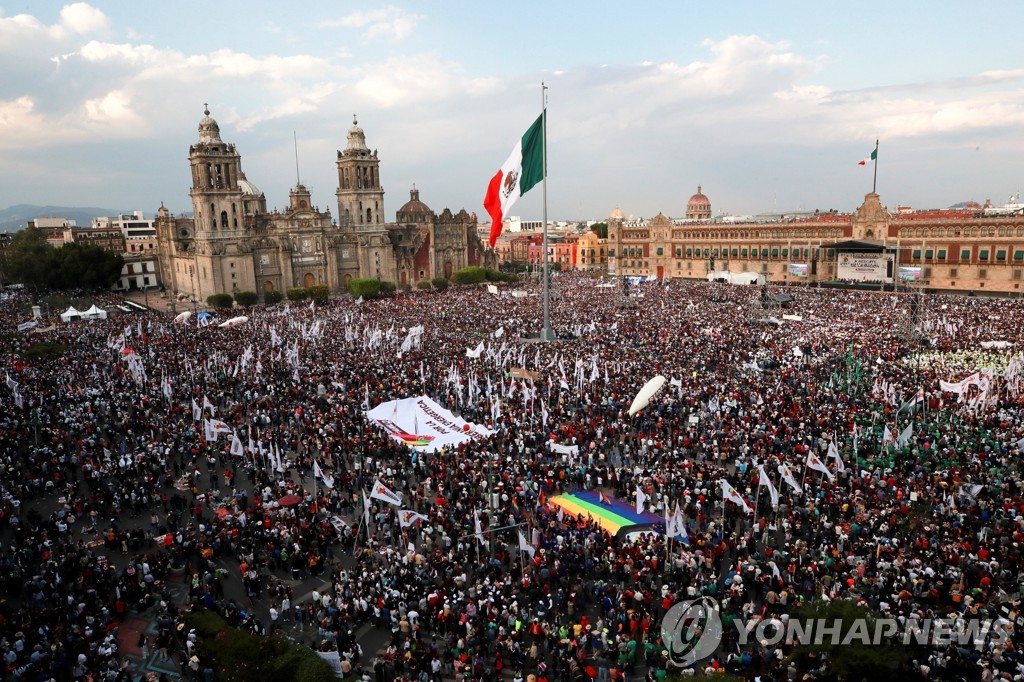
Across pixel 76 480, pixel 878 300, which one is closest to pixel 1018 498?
pixel 76 480

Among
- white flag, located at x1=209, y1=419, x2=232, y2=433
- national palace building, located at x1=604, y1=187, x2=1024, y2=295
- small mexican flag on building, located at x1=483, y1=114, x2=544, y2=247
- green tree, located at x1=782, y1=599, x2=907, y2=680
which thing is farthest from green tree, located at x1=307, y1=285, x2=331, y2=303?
green tree, located at x1=782, y1=599, x2=907, y2=680

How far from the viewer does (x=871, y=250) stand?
220 ft

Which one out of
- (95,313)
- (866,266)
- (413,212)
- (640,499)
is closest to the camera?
(640,499)

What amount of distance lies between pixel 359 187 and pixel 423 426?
68445mm

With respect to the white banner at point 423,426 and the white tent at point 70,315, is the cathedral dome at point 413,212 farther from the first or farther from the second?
the white banner at point 423,426

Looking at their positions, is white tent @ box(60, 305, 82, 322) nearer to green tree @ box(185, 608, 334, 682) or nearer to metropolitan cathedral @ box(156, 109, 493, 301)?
metropolitan cathedral @ box(156, 109, 493, 301)

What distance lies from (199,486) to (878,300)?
53064 millimetres

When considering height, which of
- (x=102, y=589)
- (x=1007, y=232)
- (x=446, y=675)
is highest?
(x=1007, y=232)

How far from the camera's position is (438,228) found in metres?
91.8

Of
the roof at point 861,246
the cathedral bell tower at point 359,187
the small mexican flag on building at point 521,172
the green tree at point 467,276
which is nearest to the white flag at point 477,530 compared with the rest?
the small mexican flag on building at point 521,172

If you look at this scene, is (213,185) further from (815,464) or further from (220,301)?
(815,464)

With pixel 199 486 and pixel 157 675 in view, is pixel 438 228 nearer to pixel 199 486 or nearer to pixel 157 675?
pixel 199 486
